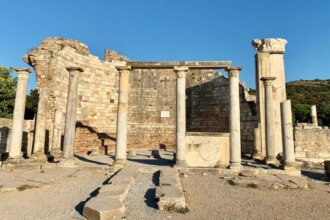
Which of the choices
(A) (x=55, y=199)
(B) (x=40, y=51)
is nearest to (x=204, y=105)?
(B) (x=40, y=51)

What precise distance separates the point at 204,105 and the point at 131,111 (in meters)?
6.20

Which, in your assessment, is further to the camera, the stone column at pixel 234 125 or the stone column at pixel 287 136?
the stone column at pixel 287 136

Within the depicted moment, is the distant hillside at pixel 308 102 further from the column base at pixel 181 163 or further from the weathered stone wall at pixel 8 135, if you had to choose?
the weathered stone wall at pixel 8 135

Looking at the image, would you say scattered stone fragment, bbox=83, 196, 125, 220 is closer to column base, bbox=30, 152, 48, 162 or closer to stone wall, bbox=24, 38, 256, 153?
column base, bbox=30, 152, 48, 162

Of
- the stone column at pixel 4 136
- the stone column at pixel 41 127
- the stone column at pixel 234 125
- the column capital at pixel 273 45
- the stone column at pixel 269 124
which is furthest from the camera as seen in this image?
→ the stone column at pixel 4 136

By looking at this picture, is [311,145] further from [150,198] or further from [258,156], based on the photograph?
[150,198]

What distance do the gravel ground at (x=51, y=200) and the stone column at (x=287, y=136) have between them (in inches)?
299

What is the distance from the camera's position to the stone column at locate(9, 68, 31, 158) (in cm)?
1134

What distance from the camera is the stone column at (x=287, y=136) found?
10.6 meters

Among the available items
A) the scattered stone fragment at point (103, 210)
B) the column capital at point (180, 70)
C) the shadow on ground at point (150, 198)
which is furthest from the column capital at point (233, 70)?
the scattered stone fragment at point (103, 210)

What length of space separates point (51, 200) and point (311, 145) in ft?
51.5

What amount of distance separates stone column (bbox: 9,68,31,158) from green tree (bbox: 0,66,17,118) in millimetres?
13953

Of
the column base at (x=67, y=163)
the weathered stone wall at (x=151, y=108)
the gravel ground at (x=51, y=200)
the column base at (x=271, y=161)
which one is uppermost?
the weathered stone wall at (x=151, y=108)

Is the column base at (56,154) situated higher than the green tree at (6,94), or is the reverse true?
the green tree at (6,94)
